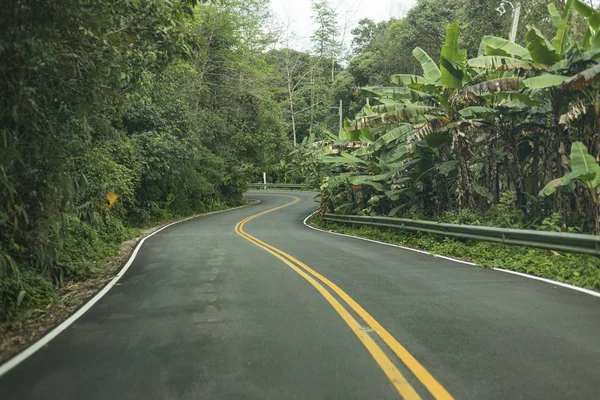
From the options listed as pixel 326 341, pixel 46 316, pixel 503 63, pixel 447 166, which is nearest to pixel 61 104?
pixel 46 316

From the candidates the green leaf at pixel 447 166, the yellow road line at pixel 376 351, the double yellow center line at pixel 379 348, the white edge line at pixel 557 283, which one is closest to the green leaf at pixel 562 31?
the green leaf at pixel 447 166

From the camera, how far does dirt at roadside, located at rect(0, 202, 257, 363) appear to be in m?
5.68

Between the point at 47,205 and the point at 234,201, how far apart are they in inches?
1346

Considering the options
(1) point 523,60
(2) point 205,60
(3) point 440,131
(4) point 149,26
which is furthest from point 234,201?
(4) point 149,26

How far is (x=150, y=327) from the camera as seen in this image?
5.98 m

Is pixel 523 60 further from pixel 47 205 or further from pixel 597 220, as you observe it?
pixel 47 205

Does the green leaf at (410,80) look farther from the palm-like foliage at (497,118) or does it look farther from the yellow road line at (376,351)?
the yellow road line at (376,351)

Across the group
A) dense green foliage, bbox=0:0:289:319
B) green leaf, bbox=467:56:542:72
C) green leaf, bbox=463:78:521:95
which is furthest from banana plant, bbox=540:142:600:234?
dense green foliage, bbox=0:0:289:319

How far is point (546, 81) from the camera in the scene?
10531mm

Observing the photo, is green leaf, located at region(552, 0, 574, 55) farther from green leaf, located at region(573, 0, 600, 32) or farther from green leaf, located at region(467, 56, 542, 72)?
green leaf, located at region(467, 56, 542, 72)

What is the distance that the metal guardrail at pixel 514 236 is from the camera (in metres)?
8.99

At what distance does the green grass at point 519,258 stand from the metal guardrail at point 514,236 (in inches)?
7.0

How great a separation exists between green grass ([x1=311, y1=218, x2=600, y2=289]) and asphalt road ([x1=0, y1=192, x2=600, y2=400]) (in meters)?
0.70

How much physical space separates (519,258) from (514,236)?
0.78m
